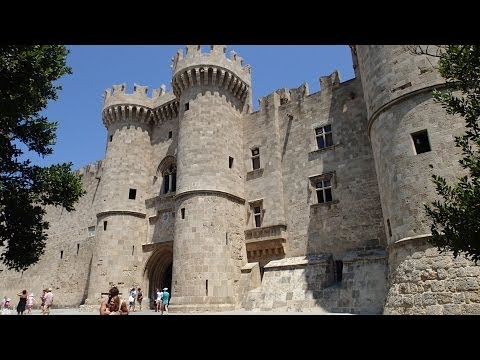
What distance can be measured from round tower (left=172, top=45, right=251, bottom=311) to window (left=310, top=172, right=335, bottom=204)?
400 centimetres

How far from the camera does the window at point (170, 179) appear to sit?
21500mm

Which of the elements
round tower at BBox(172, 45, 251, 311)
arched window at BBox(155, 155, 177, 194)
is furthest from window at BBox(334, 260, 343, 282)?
arched window at BBox(155, 155, 177, 194)

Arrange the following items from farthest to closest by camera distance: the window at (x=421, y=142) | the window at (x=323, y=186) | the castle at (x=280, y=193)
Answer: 1. the window at (x=323, y=186)
2. the window at (x=421, y=142)
3. the castle at (x=280, y=193)

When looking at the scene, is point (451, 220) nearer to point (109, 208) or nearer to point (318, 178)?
point (318, 178)

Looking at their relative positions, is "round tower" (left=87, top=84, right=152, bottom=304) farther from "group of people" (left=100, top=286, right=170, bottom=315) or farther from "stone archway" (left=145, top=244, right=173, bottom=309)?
"group of people" (left=100, top=286, right=170, bottom=315)

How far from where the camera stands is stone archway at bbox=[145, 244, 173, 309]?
20.3m

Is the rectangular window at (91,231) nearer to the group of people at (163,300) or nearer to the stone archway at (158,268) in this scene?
the stone archway at (158,268)

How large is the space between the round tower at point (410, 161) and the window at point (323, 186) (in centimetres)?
350

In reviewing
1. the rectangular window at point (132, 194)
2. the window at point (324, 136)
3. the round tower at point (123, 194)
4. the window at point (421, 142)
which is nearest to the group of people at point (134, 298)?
the round tower at point (123, 194)

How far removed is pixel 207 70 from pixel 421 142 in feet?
39.0

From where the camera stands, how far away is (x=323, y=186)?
17078mm

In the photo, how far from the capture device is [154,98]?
23984 mm

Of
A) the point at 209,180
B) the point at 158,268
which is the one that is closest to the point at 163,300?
the point at 158,268
